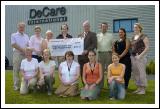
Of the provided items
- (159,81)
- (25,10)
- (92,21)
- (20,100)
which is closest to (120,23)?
(92,21)

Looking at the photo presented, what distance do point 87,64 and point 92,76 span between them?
0.33 meters

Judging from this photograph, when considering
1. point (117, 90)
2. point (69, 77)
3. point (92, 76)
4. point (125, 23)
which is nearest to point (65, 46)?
point (69, 77)

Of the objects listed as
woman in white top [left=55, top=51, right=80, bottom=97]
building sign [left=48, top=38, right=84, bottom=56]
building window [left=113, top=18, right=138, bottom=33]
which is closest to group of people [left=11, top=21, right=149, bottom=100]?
woman in white top [left=55, top=51, right=80, bottom=97]

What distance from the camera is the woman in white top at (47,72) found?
356 inches

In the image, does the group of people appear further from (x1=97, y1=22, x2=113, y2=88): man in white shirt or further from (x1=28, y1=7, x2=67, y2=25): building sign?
(x1=28, y1=7, x2=67, y2=25): building sign

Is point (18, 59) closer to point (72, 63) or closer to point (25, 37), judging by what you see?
point (25, 37)

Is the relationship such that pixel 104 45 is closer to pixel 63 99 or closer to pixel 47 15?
pixel 63 99

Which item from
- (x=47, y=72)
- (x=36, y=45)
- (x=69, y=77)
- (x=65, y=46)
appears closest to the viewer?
(x=69, y=77)

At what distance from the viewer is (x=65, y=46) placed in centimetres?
984

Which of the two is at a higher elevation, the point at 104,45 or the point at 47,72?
the point at 104,45

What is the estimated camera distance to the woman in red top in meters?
8.52

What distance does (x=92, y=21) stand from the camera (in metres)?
22.4

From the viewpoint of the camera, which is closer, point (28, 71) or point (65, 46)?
point (28, 71)

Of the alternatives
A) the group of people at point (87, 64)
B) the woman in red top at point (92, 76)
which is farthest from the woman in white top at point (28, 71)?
the woman in red top at point (92, 76)
